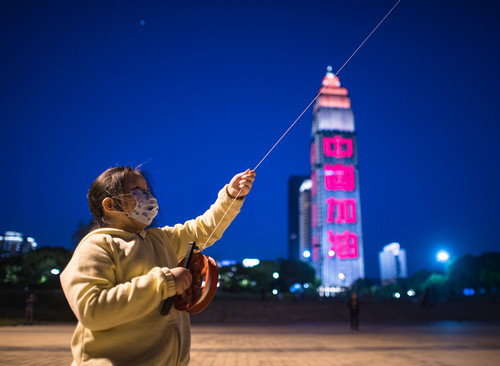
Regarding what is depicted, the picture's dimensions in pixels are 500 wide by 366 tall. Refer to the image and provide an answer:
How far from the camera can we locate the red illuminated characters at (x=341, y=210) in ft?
236

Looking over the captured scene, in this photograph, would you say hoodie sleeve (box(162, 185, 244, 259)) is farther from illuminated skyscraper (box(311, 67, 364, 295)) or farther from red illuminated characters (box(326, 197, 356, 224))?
red illuminated characters (box(326, 197, 356, 224))

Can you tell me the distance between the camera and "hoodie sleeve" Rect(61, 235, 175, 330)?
1.58 meters

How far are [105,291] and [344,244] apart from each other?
2871 inches

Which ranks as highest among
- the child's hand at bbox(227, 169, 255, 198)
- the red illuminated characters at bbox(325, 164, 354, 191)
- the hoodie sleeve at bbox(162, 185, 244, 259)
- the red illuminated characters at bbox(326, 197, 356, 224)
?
the red illuminated characters at bbox(325, 164, 354, 191)

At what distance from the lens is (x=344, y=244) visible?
71625 millimetres

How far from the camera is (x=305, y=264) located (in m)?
72.2

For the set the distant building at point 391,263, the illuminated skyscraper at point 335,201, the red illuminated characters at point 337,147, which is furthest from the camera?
the distant building at point 391,263

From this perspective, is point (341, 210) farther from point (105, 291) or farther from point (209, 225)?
point (105, 291)

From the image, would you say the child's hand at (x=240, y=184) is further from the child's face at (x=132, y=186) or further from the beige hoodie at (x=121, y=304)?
the beige hoodie at (x=121, y=304)

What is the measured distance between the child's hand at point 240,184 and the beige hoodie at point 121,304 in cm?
66

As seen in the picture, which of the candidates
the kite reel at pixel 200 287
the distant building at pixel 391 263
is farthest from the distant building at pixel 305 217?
the kite reel at pixel 200 287

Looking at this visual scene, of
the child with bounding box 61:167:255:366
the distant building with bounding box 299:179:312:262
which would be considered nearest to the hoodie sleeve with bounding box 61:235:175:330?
the child with bounding box 61:167:255:366

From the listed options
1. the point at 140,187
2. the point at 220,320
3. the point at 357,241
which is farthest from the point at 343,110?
the point at 140,187

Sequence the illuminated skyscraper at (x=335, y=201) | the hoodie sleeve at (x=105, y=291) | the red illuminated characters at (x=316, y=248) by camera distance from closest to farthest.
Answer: the hoodie sleeve at (x=105, y=291) < the illuminated skyscraper at (x=335, y=201) < the red illuminated characters at (x=316, y=248)
